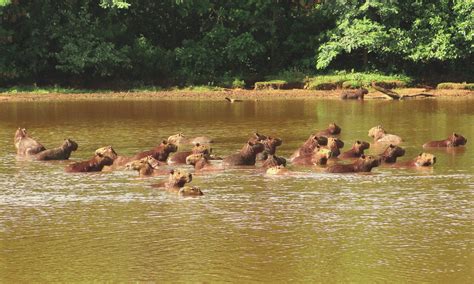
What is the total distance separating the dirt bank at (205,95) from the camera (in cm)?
3444

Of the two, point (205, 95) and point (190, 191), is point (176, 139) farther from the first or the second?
point (205, 95)

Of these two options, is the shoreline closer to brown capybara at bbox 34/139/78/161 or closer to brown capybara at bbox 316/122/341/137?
brown capybara at bbox 316/122/341/137

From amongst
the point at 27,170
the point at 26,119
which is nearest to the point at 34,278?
the point at 27,170

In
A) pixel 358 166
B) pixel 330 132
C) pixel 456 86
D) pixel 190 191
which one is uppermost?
pixel 456 86

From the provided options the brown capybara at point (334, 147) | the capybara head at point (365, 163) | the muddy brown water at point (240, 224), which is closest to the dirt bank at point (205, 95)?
the muddy brown water at point (240, 224)

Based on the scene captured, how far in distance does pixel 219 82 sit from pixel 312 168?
20149 millimetres

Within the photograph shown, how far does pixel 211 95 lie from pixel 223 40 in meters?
4.21

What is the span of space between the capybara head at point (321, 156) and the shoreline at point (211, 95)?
15852mm

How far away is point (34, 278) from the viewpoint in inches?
438

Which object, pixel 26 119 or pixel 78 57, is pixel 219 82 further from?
pixel 26 119

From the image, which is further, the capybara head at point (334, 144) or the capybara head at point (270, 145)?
the capybara head at point (334, 144)

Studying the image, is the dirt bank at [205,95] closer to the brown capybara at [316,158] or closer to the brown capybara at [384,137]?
the brown capybara at [384,137]

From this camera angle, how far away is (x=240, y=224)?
13656 millimetres

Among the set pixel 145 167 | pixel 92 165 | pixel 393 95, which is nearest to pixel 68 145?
pixel 92 165
